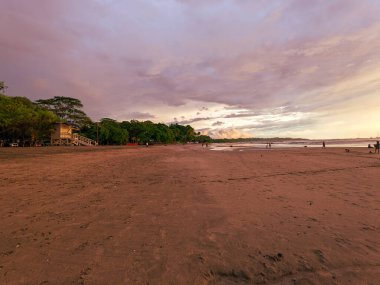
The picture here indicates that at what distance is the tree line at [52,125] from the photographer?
116 feet

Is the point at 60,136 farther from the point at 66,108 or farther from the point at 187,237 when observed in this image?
the point at 187,237

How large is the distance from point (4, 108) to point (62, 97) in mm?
30934

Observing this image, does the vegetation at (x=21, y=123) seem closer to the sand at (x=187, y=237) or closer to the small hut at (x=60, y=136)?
the small hut at (x=60, y=136)

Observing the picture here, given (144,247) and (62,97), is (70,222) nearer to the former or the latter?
(144,247)

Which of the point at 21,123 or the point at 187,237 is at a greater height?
the point at 21,123

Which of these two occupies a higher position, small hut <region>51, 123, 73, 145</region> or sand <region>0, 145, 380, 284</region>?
small hut <region>51, 123, 73, 145</region>

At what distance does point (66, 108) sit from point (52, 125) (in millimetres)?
Answer: 19700

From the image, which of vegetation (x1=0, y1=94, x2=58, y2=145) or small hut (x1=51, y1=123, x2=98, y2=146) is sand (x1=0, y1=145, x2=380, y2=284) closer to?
vegetation (x1=0, y1=94, x2=58, y2=145)

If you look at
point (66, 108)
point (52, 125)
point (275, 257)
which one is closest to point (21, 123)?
point (52, 125)

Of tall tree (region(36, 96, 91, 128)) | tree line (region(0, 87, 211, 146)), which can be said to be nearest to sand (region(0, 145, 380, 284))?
tree line (region(0, 87, 211, 146))

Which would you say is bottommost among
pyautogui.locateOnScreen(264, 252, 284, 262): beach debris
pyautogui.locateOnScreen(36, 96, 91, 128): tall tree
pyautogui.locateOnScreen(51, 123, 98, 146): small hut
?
pyautogui.locateOnScreen(264, 252, 284, 262): beach debris

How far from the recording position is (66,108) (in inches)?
2456

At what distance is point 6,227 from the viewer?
4441 millimetres

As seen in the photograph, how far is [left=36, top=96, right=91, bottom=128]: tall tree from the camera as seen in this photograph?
61.2 m
